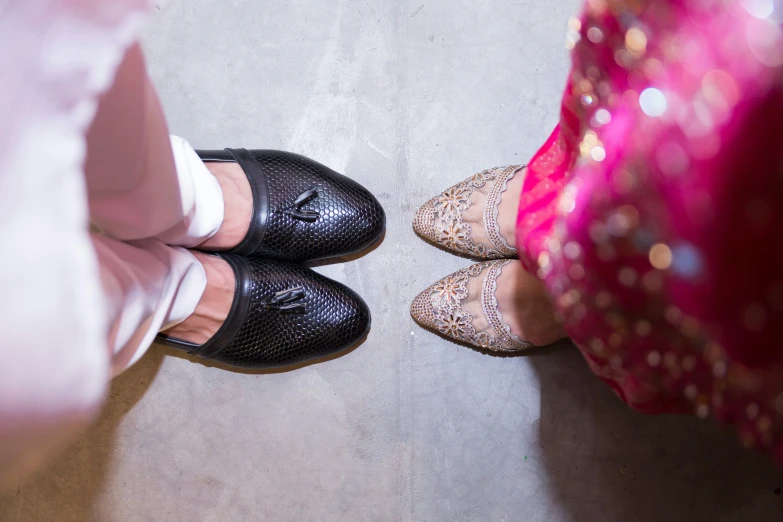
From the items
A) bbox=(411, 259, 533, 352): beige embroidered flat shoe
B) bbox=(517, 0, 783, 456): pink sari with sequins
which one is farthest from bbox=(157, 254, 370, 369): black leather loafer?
bbox=(517, 0, 783, 456): pink sari with sequins

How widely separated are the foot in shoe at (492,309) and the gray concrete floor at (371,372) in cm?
6

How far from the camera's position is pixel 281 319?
82 centimetres

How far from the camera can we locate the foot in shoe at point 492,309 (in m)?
0.77

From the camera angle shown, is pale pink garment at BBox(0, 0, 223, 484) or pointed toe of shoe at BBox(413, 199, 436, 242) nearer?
pale pink garment at BBox(0, 0, 223, 484)

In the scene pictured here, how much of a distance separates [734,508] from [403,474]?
531 millimetres

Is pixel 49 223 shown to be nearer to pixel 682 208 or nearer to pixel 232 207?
pixel 682 208

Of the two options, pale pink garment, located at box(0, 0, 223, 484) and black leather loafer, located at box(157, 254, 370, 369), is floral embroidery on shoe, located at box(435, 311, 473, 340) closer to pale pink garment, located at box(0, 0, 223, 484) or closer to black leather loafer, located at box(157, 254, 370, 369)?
black leather loafer, located at box(157, 254, 370, 369)

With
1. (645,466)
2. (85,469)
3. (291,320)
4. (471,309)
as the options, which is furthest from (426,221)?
(85,469)

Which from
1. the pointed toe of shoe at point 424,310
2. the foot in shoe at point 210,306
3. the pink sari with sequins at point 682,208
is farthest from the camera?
the pointed toe of shoe at point 424,310

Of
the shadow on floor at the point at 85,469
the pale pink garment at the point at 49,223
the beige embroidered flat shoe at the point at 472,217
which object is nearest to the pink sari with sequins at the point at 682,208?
the pale pink garment at the point at 49,223

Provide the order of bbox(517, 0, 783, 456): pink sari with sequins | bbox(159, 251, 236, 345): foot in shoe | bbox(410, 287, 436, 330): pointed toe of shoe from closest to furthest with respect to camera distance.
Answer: bbox(517, 0, 783, 456): pink sari with sequins → bbox(159, 251, 236, 345): foot in shoe → bbox(410, 287, 436, 330): pointed toe of shoe

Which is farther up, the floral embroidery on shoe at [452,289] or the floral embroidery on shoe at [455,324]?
the floral embroidery on shoe at [452,289]

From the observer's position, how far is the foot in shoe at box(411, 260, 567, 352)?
2.53ft

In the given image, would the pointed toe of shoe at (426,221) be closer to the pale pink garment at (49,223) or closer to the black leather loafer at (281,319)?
the black leather loafer at (281,319)
